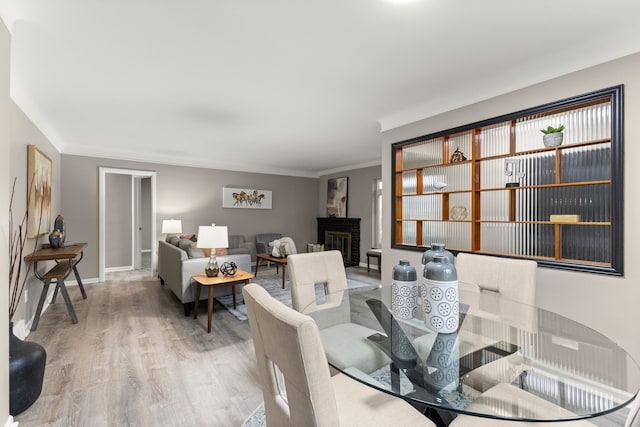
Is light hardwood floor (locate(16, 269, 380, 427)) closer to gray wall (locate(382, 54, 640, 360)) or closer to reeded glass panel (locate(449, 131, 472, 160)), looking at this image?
gray wall (locate(382, 54, 640, 360))

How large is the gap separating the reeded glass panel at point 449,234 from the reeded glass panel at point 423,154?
67 cm

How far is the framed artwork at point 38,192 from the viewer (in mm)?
3035

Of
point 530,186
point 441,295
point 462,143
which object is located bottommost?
point 441,295

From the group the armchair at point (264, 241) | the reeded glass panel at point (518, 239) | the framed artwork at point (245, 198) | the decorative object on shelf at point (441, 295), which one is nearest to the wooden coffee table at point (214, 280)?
the decorative object on shelf at point (441, 295)

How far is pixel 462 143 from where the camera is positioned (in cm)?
299

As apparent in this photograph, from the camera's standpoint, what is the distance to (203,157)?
6.07 meters

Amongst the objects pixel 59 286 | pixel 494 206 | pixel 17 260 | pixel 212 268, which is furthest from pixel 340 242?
pixel 17 260

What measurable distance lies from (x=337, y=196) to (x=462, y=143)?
4.59 metres

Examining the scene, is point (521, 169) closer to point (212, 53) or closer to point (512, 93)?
point (512, 93)

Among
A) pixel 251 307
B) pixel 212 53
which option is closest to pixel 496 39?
pixel 212 53

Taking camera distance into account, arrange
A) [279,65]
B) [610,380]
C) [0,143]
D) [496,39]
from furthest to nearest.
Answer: [279,65], [496,39], [0,143], [610,380]

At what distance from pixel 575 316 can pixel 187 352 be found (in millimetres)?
3054

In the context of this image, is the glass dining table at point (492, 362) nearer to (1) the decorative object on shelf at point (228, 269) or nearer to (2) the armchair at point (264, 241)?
(1) the decorative object on shelf at point (228, 269)

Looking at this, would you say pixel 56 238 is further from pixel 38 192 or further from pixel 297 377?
pixel 297 377
